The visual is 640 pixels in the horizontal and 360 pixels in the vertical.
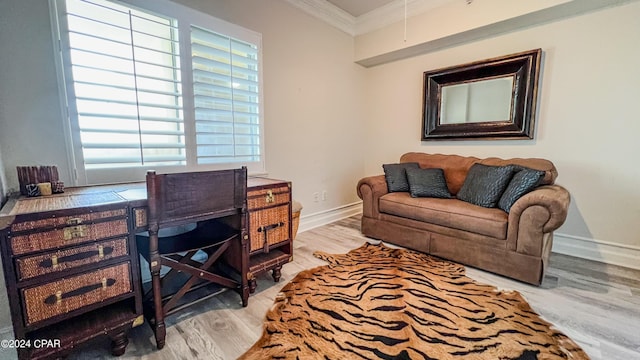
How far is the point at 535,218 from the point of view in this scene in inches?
76.0

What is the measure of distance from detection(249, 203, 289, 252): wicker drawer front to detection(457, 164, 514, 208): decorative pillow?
1769mm

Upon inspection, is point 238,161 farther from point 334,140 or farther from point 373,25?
point 373,25

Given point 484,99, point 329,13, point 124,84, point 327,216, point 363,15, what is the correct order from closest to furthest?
1. point 124,84
2. point 484,99
3. point 329,13
4. point 363,15
5. point 327,216

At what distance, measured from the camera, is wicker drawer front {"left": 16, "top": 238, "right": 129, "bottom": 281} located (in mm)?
1072

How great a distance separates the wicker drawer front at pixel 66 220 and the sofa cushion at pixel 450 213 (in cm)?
227

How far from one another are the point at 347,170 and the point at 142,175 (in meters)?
2.58

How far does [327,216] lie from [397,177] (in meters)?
1.11

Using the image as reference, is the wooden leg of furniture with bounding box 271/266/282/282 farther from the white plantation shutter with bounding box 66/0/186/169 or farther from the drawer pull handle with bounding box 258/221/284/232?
the white plantation shutter with bounding box 66/0/186/169

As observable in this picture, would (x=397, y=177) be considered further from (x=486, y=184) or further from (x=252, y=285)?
(x=252, y=285)

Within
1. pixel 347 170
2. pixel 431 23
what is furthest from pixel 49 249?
pixel 431 23

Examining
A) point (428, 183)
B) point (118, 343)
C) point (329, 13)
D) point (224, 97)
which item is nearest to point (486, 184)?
point (428, 183)

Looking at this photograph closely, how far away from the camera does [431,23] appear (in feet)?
9.70

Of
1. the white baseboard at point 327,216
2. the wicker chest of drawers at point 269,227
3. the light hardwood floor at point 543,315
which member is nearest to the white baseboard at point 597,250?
the light hardwood floor at point 543,315

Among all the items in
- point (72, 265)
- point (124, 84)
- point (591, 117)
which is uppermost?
point (124, 84)
